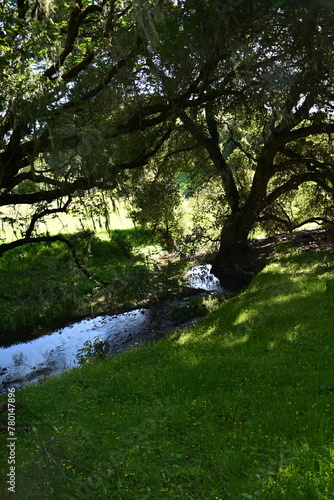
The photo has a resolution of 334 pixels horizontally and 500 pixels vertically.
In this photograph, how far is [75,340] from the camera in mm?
14852

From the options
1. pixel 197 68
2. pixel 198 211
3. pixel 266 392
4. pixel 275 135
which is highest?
pixel 197 68

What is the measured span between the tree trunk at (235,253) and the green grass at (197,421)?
7.91 meters

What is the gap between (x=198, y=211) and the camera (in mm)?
21781

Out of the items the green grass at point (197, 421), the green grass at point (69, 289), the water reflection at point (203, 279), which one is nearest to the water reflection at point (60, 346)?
the green grass at point (69, 289)

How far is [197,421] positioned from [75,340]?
9305mm

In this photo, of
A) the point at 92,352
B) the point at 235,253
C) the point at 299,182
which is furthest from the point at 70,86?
the point at 299,182

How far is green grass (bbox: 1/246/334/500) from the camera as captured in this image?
15.8 feet

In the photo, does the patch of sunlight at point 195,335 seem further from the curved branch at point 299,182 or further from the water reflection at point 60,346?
the curved branch at point 299,182

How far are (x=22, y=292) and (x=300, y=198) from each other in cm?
1697

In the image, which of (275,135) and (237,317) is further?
(275,135)

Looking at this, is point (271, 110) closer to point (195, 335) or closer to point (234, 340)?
point (195, 335)

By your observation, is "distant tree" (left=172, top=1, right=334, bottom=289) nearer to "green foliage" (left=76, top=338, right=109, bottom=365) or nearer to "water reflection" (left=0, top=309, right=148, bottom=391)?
"water reflection" (left=0, top=309, right=148, bottom=391)

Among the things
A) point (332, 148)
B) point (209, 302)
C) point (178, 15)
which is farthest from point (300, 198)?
point (178, 15)

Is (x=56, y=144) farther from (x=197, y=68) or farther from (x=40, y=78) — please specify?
(x=197, y=68)
